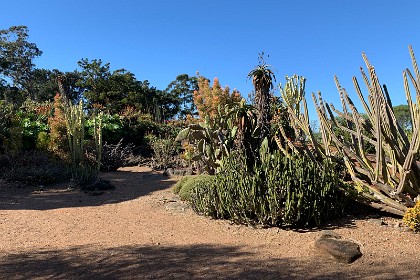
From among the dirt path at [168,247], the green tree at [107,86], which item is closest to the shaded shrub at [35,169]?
the dirt path at [168,247]

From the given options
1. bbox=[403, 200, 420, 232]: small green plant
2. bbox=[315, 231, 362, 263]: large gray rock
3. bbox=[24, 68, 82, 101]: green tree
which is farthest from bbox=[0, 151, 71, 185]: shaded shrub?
bbox=[24, 68, 82, 101]: green tree

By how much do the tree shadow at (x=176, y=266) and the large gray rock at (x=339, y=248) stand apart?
0.11 meters

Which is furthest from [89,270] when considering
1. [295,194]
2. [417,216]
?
[417,216]

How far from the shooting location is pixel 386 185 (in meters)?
5.23

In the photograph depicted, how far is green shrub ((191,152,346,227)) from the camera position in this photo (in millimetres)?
5090

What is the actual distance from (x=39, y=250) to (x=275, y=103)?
795 cm

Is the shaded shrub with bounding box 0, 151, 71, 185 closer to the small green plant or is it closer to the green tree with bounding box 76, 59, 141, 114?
the small green plant

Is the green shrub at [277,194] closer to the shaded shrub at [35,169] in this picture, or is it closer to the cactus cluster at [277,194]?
the cactus cluster at [277,194]

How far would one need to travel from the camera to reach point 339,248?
4094 mm

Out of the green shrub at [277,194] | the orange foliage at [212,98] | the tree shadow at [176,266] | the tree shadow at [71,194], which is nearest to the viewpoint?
the tree shadow at [176,266]

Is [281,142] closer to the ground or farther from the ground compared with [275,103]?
closer to the ground

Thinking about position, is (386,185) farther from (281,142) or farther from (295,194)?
(281,142)

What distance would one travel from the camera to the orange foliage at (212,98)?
42.6 feet

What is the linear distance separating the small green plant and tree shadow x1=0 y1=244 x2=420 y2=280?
1.00 metres
